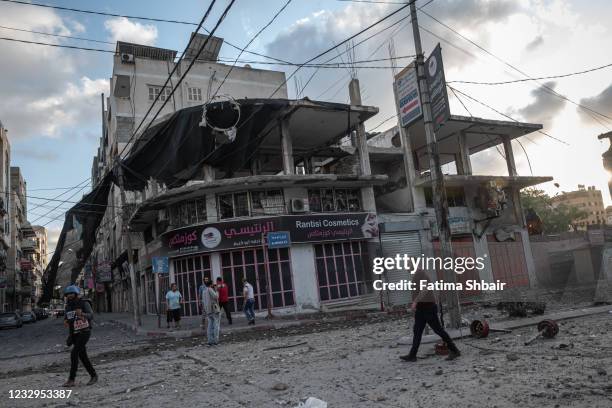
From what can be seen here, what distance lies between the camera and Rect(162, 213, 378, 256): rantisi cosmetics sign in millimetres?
20172

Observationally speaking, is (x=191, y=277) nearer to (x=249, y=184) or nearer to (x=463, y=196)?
(x=249, y=184)

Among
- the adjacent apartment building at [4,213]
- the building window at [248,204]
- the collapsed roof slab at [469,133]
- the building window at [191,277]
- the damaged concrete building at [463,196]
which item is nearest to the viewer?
the building window at [191,277]

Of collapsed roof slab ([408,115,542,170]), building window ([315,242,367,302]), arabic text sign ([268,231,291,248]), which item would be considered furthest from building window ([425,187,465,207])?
arabic text sign ([268,231,291,248])

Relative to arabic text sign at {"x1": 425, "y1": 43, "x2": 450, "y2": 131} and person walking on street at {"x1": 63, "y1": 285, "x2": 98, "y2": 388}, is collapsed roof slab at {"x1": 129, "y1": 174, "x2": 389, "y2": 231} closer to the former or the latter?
arabic text sign at {"x1": 425, "y1": 43, "x2": 450, "y2": 131}

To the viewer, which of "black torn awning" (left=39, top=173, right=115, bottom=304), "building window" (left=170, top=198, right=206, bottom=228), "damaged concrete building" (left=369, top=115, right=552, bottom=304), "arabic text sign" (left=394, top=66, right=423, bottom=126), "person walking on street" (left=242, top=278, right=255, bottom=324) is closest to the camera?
"arabic text sign" (left=394, top=66, right=423, bottom=126)

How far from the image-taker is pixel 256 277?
66.3ft

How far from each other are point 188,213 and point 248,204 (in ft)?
9.61

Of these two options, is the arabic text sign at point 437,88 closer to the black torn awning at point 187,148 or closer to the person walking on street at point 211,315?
the person walking on street at point 211,315

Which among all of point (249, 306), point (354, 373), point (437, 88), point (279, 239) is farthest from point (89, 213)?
point (354, 373)

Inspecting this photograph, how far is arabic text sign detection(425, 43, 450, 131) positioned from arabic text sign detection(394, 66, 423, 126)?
646mm

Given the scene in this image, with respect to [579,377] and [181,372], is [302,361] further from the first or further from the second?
[579,377]

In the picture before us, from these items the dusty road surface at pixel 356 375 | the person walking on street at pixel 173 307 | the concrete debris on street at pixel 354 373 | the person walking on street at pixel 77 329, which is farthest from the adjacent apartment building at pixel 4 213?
the person walking on street at pixel 77 329

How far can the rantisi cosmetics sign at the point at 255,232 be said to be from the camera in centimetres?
2017

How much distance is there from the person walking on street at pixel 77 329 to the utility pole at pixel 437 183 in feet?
24.7
